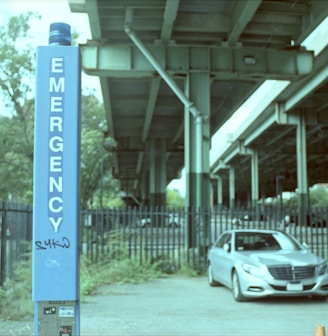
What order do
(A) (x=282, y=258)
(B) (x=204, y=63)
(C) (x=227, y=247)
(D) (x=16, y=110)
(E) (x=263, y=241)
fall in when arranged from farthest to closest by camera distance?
(D) (x=16, y=110)
(B) (x=204, y=63)
(E) (x=263, y=241)
(C) (x=227, y=247)
(A) (x=282, y=258)

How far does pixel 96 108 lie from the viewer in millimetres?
39000

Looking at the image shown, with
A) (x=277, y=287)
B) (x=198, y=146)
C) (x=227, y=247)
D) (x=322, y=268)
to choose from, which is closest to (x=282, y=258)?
(x=277, y=287)

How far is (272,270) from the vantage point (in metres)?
10.1

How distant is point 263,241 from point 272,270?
191 centimetres

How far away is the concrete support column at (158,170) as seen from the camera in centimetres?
4359

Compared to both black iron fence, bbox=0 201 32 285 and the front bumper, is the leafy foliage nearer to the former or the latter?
black iron fence, bbox=0 201 32 285

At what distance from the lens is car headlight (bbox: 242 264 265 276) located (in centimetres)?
1012

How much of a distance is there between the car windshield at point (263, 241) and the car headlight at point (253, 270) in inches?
46.0

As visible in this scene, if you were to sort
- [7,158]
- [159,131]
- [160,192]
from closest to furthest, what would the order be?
[7,158], [159,131], [160,192]

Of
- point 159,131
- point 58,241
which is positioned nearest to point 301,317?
point 58,241

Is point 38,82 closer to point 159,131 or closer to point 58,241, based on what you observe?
point 58,241

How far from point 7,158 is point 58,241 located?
27265 mm

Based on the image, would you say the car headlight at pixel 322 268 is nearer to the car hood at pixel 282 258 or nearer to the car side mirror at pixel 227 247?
the car hood at pixel 282 258

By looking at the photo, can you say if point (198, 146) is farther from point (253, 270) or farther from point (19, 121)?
point (19, 121)
